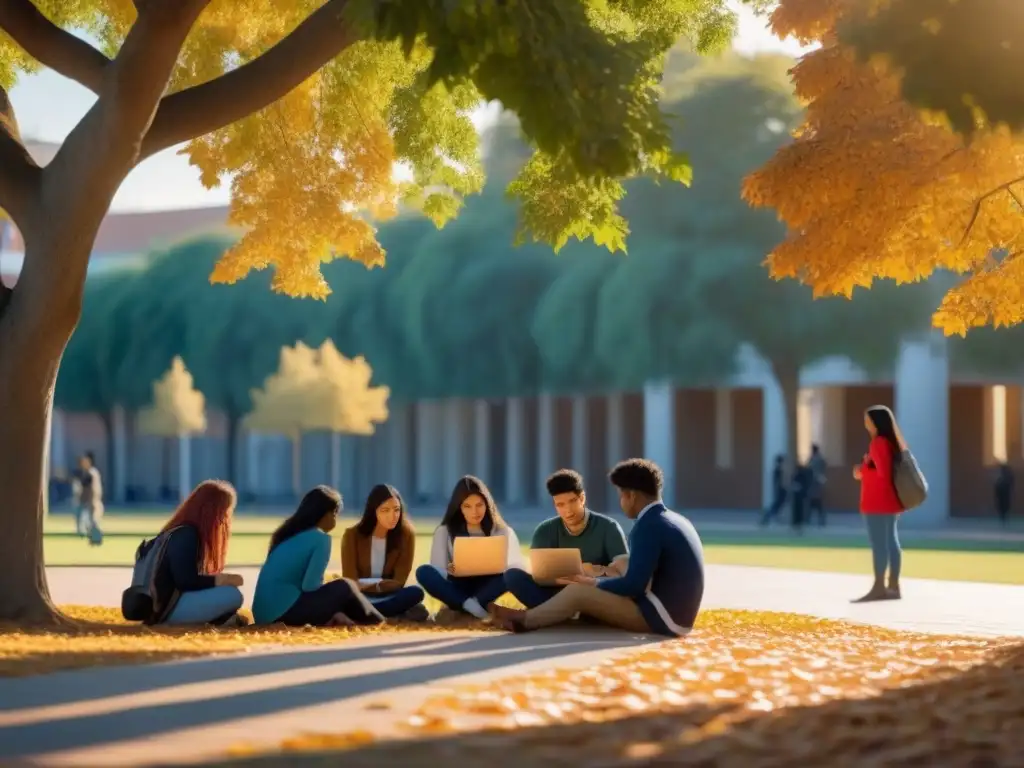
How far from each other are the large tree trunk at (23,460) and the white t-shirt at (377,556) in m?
2.36

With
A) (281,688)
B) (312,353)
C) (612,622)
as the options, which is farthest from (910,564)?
(312,353)

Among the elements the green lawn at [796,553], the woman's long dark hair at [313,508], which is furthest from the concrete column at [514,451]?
the woman's long dark hair at [313,508]

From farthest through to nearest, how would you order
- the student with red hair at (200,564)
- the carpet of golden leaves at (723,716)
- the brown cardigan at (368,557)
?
the brown cardigan at (368,557)
the student with red hair at (200,564)
the carpet of golden leaves at (723,716)

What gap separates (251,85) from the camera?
12.9 meters

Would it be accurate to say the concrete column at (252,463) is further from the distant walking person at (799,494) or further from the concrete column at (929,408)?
the distant walking person at (799,494)

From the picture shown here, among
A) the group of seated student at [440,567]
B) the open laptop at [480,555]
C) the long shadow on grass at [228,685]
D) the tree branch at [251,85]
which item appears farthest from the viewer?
the open laptop at [480,555]

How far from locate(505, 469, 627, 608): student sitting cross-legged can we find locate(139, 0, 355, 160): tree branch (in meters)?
3.37

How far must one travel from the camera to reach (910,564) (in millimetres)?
25406

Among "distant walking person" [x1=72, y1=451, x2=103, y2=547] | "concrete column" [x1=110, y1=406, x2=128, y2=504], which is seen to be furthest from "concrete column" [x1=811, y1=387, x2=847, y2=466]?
"concrete column" [x1=110, y1=406, x2=128, y2=504]

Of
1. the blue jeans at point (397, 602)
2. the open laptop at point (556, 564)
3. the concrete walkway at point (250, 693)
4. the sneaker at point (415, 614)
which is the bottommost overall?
the sneaker at point (415, 614)

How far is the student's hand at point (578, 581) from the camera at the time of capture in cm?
1191

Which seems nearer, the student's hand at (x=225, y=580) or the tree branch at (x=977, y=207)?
the student's hand at (x=225, y=580)

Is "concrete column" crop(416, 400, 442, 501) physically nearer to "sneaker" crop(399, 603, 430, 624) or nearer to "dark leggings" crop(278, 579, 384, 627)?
"sneaker" crop(399, 603, 430, 624)

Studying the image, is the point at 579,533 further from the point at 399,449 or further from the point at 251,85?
the point at 399,449
